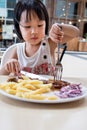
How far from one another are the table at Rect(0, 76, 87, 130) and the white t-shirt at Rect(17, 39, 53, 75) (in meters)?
0.48

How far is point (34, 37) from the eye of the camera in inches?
38.5

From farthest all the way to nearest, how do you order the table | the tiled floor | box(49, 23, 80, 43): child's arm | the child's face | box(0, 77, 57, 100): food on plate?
the tiled floor
the child's face
box(49, 23, 80, 43): child's arm
box(0, 77, 57, 100): food on plate
the table

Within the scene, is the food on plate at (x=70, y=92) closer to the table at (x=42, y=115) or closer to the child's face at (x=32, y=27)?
the table at (x=42, y=115)

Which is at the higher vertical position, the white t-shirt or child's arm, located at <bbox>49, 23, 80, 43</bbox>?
child's arm, located at <bbox>49, 23, 80, 43</bbox>

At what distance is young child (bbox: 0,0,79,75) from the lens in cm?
96

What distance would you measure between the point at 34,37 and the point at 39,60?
0.47 feet

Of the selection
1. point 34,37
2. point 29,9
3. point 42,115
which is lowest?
point 42,115

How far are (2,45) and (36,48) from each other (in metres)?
2.21

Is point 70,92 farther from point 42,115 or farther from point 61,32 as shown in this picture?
point 61,32

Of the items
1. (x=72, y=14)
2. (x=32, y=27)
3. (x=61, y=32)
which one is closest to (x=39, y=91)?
(x=61, y=32)

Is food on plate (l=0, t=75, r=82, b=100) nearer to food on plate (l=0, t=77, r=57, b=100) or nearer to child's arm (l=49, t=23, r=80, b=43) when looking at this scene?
food on plate (l=0, t=77, r=57, b=100)

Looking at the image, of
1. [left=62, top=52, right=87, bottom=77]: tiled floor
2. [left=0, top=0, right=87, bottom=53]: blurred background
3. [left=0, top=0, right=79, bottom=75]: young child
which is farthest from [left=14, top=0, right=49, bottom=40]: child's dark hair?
[left=0, top=0, right=87, bottom=53]: blurred background

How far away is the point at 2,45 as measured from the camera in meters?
3.23

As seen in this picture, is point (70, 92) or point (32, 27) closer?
point (70, 92)
